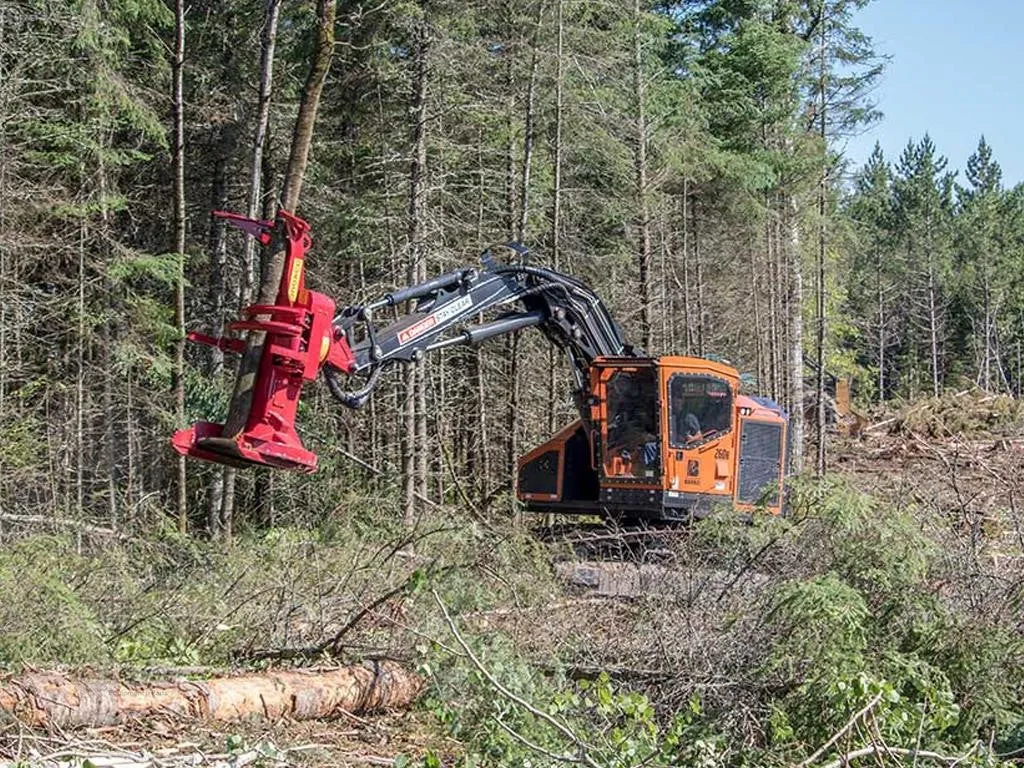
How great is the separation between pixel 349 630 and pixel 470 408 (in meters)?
15.5

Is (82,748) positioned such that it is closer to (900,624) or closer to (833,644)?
(833,644)

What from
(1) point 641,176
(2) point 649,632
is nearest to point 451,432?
(1) point 641,176

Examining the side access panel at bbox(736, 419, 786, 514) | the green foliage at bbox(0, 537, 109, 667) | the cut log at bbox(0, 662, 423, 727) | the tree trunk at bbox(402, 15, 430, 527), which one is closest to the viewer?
the cut log at bbox(0, 662, 423, 727)

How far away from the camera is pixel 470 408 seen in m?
23.3

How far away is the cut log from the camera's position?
247 inches

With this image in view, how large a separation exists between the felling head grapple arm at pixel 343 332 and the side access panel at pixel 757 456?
1.67 m

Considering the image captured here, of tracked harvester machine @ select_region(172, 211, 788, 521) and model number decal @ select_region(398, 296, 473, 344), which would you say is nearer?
model number decal @ select_region(398, 296, 473, 344)

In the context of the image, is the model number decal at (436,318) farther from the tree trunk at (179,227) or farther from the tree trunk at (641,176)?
the tree trunk at (641,176)

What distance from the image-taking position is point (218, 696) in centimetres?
679

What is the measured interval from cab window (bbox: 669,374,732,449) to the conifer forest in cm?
150

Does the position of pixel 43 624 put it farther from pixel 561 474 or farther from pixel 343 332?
pixel 561 474

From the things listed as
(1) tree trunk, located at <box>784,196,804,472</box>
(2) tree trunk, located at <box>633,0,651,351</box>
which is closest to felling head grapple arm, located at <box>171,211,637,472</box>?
(2) tree trunk, located at <box>633,0,651,351</box>

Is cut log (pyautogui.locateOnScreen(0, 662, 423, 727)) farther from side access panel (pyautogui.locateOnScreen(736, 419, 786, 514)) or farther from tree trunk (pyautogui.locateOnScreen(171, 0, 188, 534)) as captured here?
tree trunk (pyautogui.locateOnScreen(171, 0, 188, 534))

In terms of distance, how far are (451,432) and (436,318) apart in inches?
468
